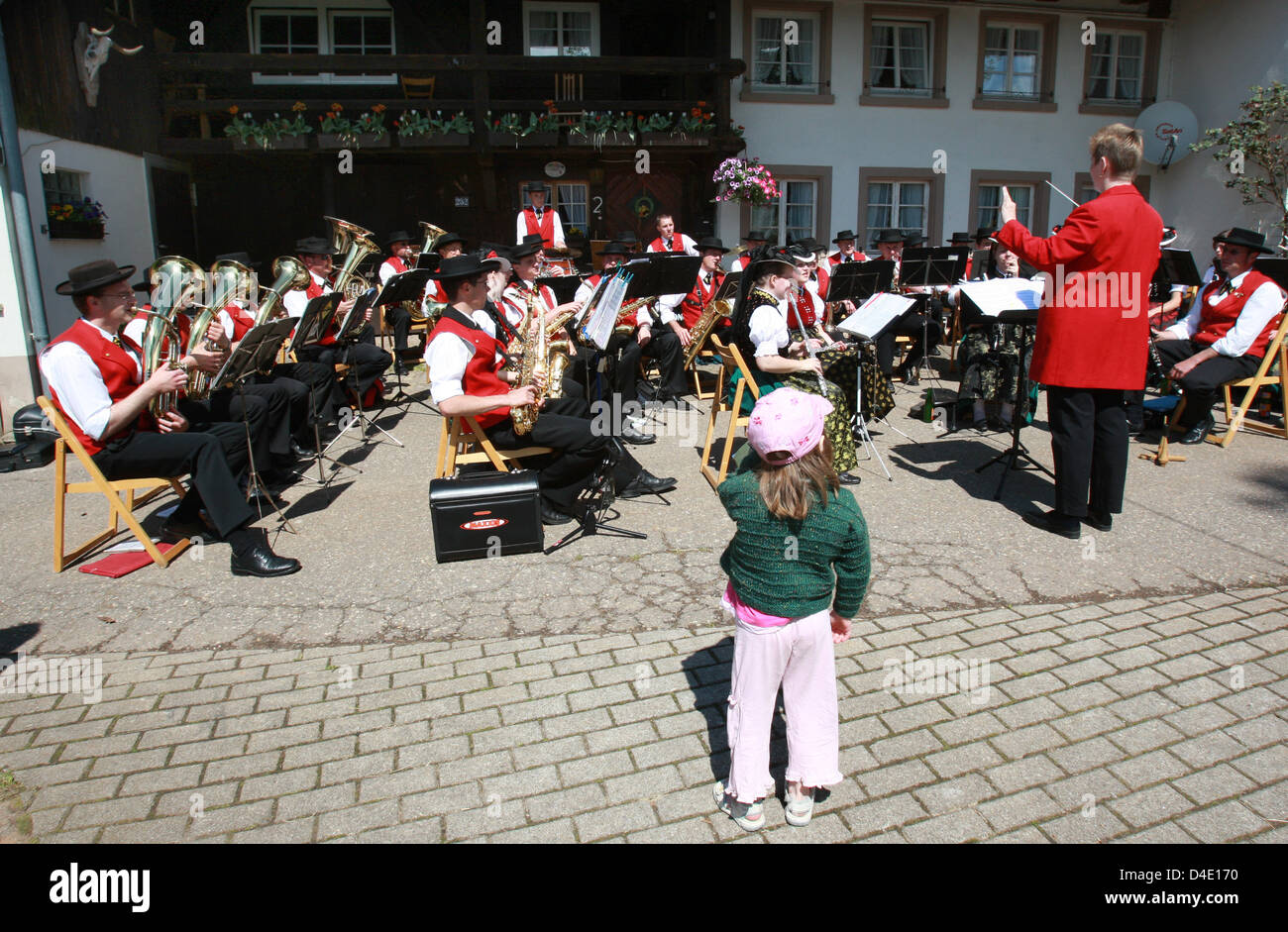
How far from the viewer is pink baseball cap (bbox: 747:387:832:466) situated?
2480 millimetres

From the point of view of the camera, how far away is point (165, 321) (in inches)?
186

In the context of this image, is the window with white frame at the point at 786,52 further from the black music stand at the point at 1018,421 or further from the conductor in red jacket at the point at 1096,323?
the conductor in red jacket at the point at 1096,323

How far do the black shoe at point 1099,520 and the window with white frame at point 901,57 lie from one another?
39.8 feet

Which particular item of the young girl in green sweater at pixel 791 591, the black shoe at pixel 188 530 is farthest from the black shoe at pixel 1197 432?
the black shoe at pixel 188 530

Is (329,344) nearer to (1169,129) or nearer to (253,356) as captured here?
(253,356)

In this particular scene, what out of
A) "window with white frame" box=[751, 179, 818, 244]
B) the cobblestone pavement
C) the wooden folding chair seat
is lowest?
the cobblestone pavement

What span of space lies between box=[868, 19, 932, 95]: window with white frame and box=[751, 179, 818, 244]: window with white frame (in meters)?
2.14

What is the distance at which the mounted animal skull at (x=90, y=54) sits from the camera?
11.2 m

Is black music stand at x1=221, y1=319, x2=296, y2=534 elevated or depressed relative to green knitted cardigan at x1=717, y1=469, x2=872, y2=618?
elevated

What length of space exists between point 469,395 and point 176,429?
5.83 feet

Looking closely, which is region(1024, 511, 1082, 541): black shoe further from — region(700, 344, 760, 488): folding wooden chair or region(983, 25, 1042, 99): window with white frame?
region(983, 25, 1042, 99): window with white frame

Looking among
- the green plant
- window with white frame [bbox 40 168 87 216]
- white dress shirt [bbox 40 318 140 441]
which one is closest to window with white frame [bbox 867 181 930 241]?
the green plant

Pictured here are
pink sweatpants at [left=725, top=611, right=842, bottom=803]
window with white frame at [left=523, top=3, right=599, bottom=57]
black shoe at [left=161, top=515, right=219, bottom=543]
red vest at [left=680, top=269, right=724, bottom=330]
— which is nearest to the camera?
pink sweatpants at [left=725, top=611, right=842, bottom=803]

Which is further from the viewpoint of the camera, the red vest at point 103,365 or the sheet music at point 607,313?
the sheet music at point 607,313
